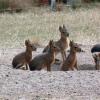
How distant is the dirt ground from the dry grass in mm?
5988

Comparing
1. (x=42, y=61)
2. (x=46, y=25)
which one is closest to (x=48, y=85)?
(x=42, y=61)

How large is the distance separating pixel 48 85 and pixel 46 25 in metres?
12.6

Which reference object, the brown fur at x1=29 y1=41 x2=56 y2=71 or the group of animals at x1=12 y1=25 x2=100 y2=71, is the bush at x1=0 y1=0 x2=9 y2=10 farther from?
the brown fur at x1=29 y1=41 x2=56 y2=71

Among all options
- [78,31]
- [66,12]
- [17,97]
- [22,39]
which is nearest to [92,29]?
[78,31]

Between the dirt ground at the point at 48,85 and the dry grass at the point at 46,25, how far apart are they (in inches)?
236

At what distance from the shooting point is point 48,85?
340 inches

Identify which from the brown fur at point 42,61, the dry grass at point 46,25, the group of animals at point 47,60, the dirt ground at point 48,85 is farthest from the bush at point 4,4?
the dirt ground at point 48,85

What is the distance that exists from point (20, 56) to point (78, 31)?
7763 mm

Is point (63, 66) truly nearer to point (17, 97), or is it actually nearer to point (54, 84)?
point (54, 84)

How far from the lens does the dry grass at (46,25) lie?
1697 centimetres

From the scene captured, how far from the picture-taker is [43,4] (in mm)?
30047

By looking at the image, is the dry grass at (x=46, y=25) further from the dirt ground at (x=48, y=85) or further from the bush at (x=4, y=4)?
the dirt ground at (x=48, y=85)

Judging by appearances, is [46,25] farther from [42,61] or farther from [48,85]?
[48,85]

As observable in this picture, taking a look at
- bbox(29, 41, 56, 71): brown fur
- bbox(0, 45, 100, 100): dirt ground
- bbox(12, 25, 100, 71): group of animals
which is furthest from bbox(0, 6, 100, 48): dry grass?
bbox(0, 45, 100, 100): dirt ground
